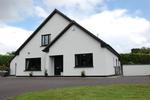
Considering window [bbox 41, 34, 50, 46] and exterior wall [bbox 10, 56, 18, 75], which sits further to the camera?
exterior wall [bbox 10, 56, 18, 75]

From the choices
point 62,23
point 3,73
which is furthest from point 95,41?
point 3,73

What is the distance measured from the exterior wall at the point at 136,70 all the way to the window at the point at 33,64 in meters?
11.4

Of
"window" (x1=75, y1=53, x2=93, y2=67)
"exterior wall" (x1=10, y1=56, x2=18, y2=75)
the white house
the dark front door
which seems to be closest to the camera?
the white house

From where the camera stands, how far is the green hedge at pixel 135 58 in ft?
123

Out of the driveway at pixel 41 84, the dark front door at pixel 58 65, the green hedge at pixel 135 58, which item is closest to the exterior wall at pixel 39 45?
the dark front door at pixel 58 65

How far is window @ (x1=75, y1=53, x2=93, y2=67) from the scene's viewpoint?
93.4ft

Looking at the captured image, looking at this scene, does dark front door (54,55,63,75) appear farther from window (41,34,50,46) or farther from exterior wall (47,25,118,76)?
window (41,34,50,46)

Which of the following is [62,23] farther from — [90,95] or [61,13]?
[90,95]

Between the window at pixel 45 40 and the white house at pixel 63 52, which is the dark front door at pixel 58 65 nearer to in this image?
the white house at pixel 63 52

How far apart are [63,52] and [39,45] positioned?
4.57 metres

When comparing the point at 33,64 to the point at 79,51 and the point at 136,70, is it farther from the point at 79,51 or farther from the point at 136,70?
the point at 136,70

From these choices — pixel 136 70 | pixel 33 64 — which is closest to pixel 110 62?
pixel 136 70

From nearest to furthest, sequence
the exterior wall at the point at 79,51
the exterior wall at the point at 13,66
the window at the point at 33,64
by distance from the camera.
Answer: the exterior wall at the point at 79,51
the window at the point at 33,64
the exterior wall at the point at 13,66

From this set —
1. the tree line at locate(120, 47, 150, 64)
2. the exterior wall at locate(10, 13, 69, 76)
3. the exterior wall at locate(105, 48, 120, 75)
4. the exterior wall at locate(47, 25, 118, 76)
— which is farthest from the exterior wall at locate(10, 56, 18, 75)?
the tree line at locate(120, 47, 150, 64)
